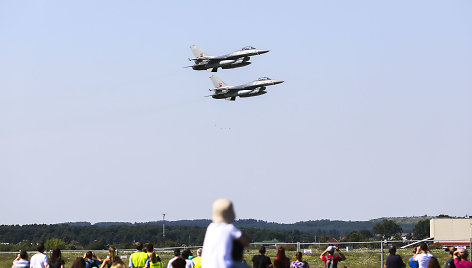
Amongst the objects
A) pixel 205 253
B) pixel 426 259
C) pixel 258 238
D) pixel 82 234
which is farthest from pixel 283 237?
pixel 205 253

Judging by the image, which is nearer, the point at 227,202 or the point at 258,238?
the point at 227,202

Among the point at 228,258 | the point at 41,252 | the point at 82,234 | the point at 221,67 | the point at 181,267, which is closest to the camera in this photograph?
the point at 228,258

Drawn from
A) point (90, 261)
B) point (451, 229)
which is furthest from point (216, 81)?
point (90, 261)

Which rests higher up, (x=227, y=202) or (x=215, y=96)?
(x=215, y=96)

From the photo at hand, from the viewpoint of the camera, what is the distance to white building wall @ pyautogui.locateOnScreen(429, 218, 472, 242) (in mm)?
65562

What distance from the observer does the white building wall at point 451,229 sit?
2581 inches

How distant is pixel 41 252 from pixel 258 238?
132 meters

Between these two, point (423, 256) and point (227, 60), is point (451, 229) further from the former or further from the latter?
point (423, 256)

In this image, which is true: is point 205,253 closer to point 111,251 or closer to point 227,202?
point 227,202

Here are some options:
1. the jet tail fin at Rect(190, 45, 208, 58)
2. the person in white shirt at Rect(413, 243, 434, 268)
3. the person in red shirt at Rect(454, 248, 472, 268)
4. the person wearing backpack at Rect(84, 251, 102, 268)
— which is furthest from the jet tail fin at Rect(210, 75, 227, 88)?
the person in red shirt at Rect(454, 248, 472, 268)

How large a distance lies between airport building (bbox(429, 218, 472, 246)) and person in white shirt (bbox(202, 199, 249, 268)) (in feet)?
202

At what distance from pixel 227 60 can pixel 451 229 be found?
21851mm

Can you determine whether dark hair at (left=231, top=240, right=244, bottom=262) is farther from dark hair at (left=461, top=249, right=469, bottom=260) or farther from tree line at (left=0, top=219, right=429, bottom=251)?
tree line at (left=0, top=219, right=429, bottom=251)

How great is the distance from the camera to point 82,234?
165 metres
